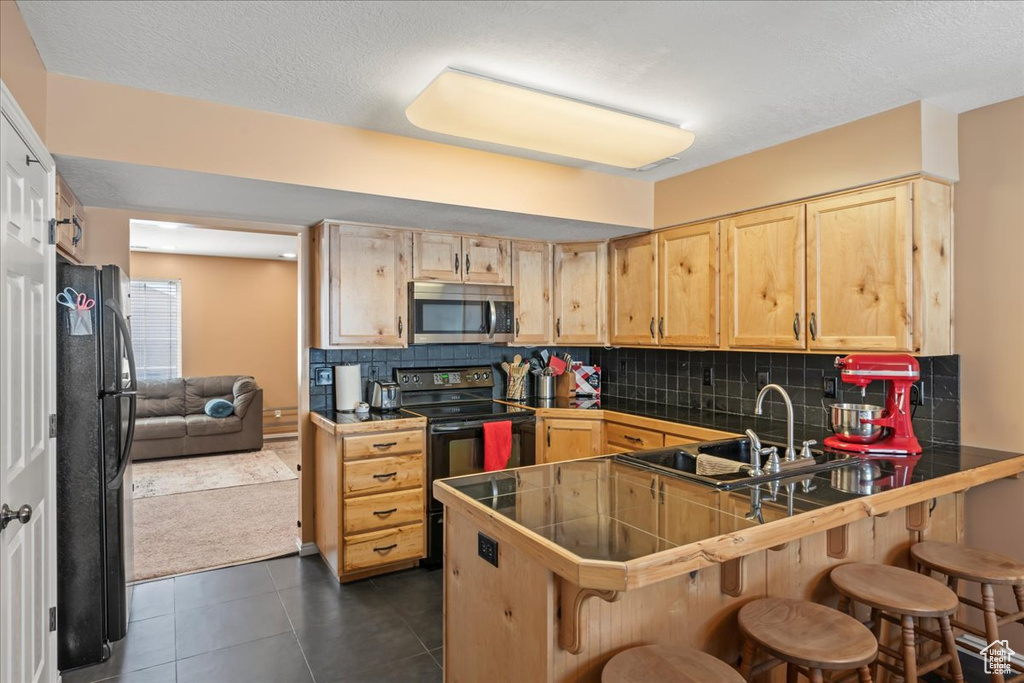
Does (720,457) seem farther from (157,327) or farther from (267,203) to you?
(157,327)

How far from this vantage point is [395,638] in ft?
9.05

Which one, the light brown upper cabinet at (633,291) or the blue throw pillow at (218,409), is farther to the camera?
the blue throw pillow at (218,409)

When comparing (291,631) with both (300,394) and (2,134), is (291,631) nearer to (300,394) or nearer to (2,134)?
(300,394)

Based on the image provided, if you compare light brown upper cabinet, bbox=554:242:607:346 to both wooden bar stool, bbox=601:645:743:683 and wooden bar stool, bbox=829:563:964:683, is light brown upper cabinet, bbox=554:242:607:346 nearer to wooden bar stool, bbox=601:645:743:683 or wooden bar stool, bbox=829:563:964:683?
wooden bar stool, bbox=829:563:964:683

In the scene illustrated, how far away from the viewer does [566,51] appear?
2041mm

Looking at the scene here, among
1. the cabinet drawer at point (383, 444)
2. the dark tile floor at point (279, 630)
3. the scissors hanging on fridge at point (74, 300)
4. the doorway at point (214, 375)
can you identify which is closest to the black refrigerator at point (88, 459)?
the scissors hanging on fridge at point (74, 300)

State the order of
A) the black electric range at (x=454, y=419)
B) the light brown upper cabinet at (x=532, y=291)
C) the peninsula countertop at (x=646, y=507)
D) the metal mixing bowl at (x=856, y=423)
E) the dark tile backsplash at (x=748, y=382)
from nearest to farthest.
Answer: the peninsula countertop at (x=646, y=507)
the metal mixing bowl at (x=856, y=423)
the dark tile backsplash at (x=748, y=382)
the black electric range at (x=454, y=419)
the light brown upper cabinet at (x=532, y=291)

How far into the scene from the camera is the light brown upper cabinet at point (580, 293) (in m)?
4.26

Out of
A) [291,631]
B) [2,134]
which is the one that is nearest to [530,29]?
[2,134]

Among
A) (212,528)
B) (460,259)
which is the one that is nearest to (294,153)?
(460,259)

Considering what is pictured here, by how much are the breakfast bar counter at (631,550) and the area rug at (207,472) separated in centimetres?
437

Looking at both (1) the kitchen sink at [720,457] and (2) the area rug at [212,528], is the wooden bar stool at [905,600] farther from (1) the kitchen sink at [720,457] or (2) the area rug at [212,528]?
(2) the area rug at [212,528]

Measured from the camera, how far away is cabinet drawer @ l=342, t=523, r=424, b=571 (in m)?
3.33

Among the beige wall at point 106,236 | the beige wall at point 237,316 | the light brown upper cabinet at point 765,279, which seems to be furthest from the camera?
the beige wall at point 237,316
